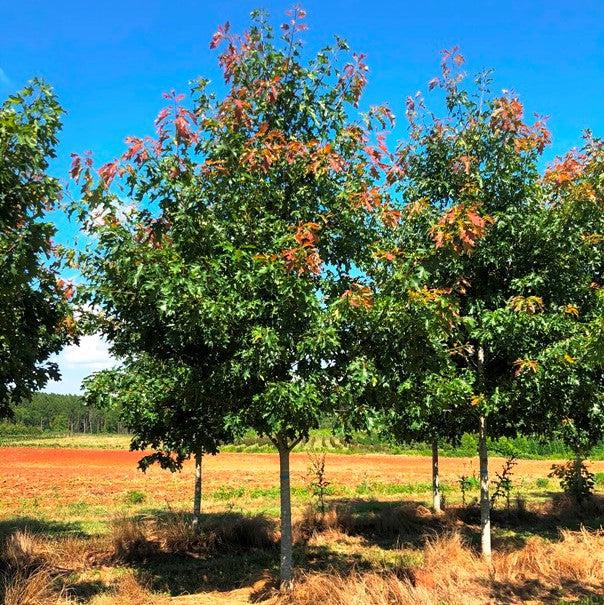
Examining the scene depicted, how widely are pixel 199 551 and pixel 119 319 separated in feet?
18.7

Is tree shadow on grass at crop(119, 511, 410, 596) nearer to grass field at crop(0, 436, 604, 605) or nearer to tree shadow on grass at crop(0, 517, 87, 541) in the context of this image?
grass field at crop(0, 436, 604, 605)

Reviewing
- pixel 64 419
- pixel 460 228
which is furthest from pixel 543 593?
pixel 64 419

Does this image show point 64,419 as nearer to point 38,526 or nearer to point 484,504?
point 38,526

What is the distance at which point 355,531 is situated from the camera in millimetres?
13242

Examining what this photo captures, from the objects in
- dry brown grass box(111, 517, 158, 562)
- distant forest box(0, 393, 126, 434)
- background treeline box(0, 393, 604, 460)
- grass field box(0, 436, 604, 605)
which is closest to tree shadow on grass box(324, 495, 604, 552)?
grass field box(0, 436, 604, 605)

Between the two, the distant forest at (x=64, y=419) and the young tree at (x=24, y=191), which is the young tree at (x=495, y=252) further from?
the distant forest at (x=64, y=419)

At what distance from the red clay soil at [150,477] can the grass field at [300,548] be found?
0.32 m

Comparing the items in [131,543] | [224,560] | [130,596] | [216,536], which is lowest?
[224,560]

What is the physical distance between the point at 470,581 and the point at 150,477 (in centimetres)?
2551

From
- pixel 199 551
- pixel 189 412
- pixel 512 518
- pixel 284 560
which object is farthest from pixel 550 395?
pixel 512 518

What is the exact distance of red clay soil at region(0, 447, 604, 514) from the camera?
2197 cm

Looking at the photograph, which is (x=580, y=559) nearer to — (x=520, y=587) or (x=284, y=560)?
(x=520, y=587)

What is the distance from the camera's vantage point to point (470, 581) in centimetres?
729

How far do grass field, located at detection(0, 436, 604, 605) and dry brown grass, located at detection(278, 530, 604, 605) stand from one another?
2cm
